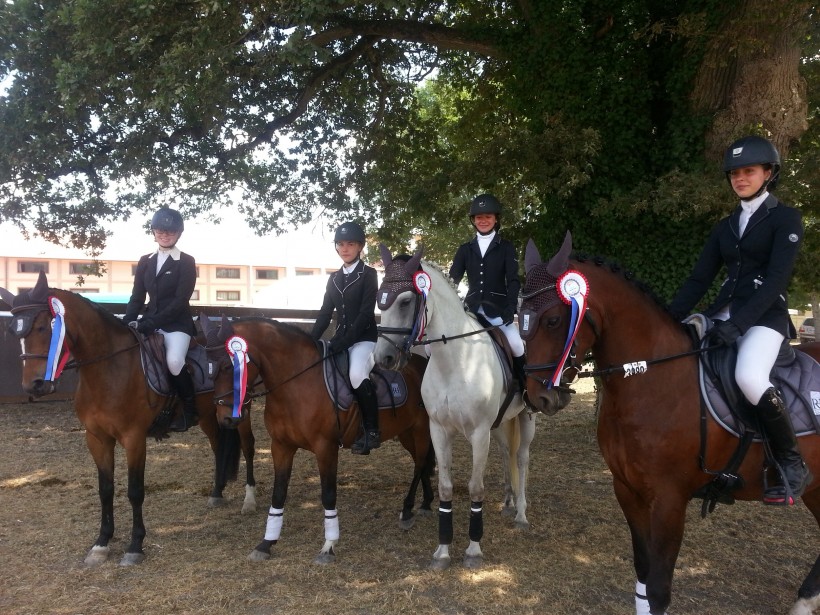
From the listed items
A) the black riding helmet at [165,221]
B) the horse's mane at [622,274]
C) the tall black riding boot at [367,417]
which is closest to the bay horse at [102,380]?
the black riding helmet at [165,221]

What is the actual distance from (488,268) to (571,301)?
2.61m

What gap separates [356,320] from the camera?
5.34 metres

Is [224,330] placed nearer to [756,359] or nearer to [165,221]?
[165,221]

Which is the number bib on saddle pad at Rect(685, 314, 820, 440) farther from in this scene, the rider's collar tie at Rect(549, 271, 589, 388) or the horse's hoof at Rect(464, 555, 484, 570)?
the horse's hoof at Rect(464, 555, 484, 570)

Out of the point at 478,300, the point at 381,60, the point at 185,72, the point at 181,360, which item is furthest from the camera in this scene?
the point at 381,60

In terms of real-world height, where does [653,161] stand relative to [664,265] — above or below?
above

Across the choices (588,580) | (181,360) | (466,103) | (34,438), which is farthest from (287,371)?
(466,103)

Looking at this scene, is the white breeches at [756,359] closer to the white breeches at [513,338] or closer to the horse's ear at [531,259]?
the horse's ear at [531,259]

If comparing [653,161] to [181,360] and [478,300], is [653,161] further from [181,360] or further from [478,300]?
[181,360]

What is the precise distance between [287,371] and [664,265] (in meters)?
5.76

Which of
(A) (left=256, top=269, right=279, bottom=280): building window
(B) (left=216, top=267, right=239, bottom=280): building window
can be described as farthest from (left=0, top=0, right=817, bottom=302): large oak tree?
(A) (left=256, top=269, right=279, bottom=280): building window

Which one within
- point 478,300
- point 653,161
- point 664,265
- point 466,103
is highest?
point 466,103

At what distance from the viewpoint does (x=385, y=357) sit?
434cm

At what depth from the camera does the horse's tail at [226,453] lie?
6.48m
